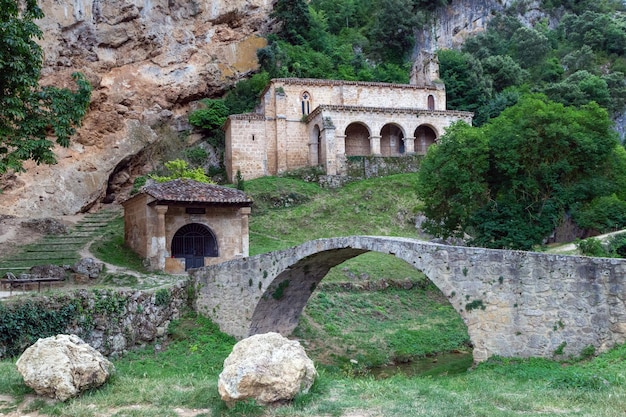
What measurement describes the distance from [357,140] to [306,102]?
17.6 ft

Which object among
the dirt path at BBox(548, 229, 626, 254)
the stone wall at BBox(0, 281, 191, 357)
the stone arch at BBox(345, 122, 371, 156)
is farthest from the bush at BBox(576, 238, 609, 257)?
the stone arch at BBox(345, 122, 371, 156)

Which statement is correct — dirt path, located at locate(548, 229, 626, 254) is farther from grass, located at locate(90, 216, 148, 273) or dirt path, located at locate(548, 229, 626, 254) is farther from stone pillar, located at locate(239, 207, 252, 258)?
grass, located at locate(90, 216, 148, 273)

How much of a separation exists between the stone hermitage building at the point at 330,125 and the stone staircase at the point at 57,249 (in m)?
14.6

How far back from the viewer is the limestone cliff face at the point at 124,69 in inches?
1519

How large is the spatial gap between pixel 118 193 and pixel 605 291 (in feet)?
121

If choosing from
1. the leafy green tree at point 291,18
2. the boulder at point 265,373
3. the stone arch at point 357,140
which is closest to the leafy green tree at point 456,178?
the boulder at point 265,373

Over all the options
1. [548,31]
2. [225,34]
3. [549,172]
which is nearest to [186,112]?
[225,34]

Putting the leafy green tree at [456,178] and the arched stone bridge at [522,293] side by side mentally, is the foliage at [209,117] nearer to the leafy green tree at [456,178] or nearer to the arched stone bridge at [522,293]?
the leafy green tree at [456,178]

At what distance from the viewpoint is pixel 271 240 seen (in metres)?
30.7

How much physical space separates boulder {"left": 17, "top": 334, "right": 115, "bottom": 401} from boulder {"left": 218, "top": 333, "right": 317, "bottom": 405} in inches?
103

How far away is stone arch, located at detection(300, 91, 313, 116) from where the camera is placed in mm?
47344

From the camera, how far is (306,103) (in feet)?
156

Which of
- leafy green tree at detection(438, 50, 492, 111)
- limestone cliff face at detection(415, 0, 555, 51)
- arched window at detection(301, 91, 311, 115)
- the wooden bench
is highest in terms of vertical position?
limestone cliff face at detection(415, 0, 555, 51)

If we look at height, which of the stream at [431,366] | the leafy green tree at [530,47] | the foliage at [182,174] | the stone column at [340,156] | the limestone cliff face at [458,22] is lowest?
the stream at [431,366]
